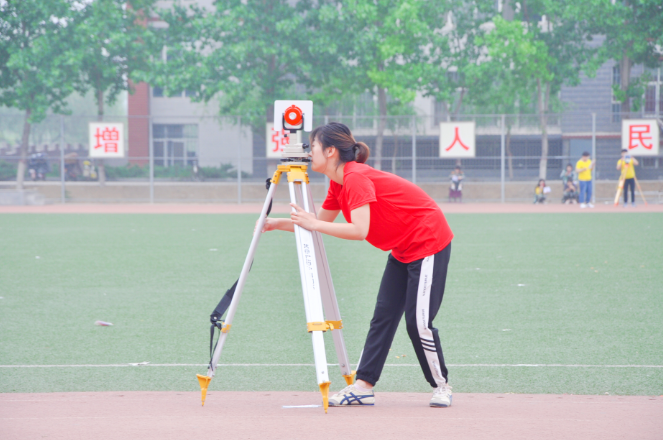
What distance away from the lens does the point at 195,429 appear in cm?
367

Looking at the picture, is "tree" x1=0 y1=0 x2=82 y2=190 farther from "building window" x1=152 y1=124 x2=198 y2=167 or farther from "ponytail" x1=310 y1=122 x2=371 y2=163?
"ponytail" x1=310 y1=122 x2=371 y2=163

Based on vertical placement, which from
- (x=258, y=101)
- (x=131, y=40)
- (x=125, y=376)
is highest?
(x=131, y=40)

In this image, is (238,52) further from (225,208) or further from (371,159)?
(371,159)

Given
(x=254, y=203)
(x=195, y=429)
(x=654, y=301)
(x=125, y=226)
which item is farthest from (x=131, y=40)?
(x=195, y=429)

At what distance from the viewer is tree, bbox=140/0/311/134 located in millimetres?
26516

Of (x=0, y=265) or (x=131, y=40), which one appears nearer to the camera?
(x=0, y=265)

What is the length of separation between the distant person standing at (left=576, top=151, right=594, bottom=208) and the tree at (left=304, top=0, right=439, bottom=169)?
7.16 m

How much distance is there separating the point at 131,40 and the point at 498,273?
2254cm

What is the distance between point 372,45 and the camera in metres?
27.0

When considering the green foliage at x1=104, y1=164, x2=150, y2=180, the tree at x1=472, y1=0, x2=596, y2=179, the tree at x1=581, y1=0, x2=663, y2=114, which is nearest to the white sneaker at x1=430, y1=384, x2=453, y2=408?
the tree at x1=472, y1=0, x2=596, y2=179

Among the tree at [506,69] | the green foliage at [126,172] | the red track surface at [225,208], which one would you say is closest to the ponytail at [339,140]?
the red track surface at [225,208]

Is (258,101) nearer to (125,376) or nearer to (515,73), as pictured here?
(515,73)

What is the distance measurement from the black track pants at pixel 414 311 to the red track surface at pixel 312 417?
0.24 metres

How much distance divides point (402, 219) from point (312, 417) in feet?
3.88
